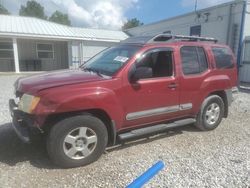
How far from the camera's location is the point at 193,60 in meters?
5.17

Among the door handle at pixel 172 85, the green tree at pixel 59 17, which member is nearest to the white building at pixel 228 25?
the door handle at pixel 172 85

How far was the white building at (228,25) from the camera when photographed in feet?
43.2

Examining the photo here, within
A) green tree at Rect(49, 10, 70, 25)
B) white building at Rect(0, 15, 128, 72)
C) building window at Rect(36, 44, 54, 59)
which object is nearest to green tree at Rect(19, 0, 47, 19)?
green tree at Rect(49, 10, 70, 25)

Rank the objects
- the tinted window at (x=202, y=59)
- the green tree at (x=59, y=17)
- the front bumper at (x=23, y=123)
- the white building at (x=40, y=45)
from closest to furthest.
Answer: the front bumper at (x=23, y=123) → the tinted window at (x=202, y=59) → the white building at (x=40, y=45) → the green tree at (x=59, y=17)

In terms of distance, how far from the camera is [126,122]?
425cm

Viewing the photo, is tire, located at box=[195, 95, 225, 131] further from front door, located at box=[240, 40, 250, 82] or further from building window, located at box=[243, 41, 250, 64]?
building window, located at box=[243, 41, 250, 64]

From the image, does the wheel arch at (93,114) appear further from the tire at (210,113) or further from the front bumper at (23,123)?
the tire at (210,113)

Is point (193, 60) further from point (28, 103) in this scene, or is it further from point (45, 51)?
point (45, 51)

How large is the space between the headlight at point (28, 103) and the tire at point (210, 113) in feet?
11.4

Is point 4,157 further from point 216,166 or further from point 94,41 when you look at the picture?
point 94,41

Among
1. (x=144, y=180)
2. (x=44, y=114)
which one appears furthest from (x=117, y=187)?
(x=44, y=114)

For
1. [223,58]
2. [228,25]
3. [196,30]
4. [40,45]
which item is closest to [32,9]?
[40,45]

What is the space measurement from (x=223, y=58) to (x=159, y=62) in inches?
77.0

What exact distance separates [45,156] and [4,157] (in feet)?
2.09
